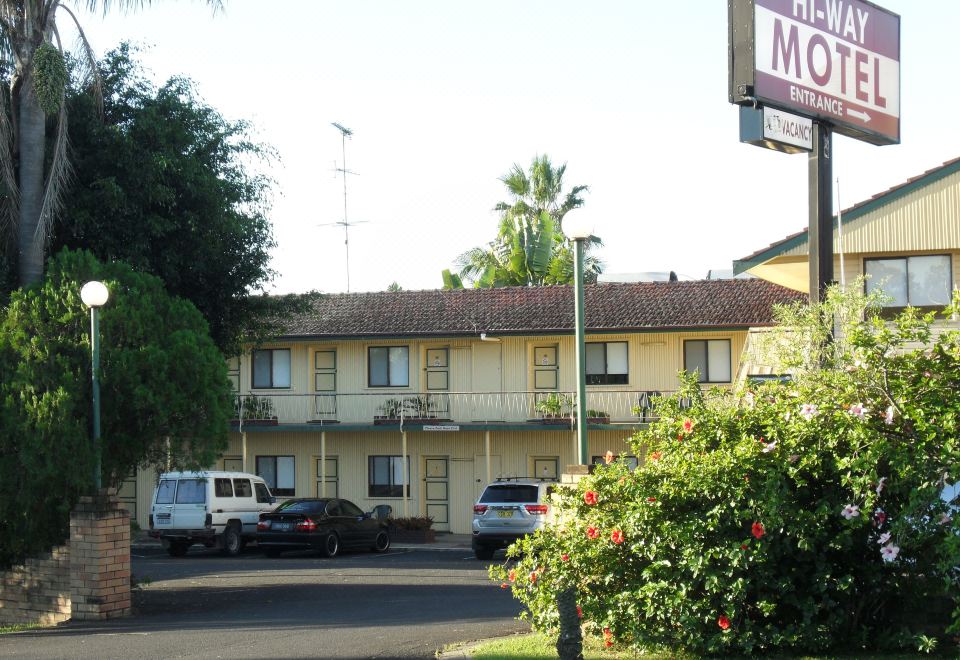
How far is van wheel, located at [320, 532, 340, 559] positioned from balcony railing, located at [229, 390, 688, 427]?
24.8 feet

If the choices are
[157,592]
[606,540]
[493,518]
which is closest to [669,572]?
[606,540]

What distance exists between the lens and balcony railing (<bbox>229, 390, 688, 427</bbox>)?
35344mm

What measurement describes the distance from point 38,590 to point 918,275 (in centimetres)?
1933

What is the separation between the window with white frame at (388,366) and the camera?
38344 mm

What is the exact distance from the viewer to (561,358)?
37062 millimetres

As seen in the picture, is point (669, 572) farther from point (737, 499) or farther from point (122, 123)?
point (122, 123)

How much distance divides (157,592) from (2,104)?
809 centimetres

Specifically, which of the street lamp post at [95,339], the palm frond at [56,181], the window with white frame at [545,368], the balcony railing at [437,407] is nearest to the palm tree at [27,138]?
the palm frond at [56,181]

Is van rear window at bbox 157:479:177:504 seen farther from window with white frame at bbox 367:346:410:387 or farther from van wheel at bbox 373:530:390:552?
window with white frame at bbox 367:346:410:387

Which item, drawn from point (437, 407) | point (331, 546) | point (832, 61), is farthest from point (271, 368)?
point (832, 61)

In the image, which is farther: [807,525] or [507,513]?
[507,513]

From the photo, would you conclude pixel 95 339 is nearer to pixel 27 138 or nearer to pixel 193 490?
pixel 27 138

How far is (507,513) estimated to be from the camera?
86.8 ft

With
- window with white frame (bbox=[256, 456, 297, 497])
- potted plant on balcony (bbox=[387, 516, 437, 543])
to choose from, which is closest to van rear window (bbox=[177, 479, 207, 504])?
potted plant on balcony (bbox=[387, 516, 437, 543])
